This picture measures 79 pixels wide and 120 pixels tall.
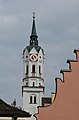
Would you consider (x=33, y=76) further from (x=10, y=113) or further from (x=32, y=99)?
(x=10, y=113)

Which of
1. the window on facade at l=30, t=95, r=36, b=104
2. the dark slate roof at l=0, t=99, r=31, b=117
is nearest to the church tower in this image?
the window on facade at l=30, t=95, r=36, b=104

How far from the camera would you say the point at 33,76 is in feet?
296

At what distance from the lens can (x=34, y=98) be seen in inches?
3307

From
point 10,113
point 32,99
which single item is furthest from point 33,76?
point 10,113

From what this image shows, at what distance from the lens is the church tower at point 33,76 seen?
8388 centimetres

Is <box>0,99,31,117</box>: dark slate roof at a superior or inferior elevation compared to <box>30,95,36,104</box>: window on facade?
inferior

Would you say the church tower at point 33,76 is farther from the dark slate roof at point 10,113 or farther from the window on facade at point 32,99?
the dark slate roof at point 10,113

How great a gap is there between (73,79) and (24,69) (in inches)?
2862

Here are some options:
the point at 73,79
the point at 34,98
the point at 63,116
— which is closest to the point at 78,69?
the point at 73,79

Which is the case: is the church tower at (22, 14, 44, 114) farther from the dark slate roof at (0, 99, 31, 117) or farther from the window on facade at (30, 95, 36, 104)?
the dark slate roof at (0, 99, 31, 117)

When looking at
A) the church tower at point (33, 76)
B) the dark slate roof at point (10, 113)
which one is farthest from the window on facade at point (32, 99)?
the dark slate roof at point (10, 113)

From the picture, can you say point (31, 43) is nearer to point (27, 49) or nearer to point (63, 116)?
point (27, 49)

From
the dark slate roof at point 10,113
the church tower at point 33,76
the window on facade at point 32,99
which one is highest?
the church tower at point 33,76

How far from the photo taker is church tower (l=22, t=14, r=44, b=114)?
83.9 m
